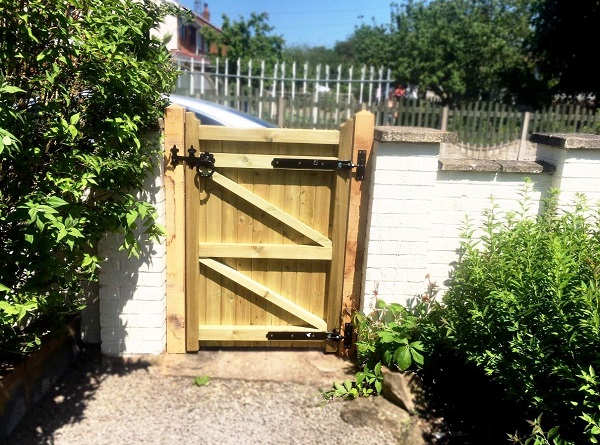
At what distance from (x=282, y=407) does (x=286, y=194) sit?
146cm

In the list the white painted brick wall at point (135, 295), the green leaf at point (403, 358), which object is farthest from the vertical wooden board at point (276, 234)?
the green leaf at point (403, 358)

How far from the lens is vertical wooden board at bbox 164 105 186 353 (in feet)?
11.8

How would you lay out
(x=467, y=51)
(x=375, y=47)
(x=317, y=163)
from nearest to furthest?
1. (x=317, y=163)
2. (x=467, y=51)
3. (x=375, y=47)

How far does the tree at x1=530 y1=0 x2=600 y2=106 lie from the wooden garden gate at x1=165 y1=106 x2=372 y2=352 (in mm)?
16666

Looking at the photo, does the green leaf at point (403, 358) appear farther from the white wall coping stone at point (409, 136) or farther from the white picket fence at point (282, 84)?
the white picket fence at point (282, 84)

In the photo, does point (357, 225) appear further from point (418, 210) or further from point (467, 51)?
point (467, 51)

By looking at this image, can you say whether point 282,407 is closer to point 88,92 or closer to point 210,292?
point 210,292

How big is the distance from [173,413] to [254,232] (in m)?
1.33

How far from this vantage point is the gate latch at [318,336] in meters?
4.04

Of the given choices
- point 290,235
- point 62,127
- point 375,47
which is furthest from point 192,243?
point 375,47

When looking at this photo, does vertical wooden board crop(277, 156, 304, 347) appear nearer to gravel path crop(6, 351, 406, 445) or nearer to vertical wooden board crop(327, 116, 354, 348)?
vertical wooden board crop(327, 116, 354, 348)

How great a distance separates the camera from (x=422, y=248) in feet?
12.7

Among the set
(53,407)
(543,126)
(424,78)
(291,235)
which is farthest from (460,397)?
(424,78)

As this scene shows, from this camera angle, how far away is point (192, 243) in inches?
150
